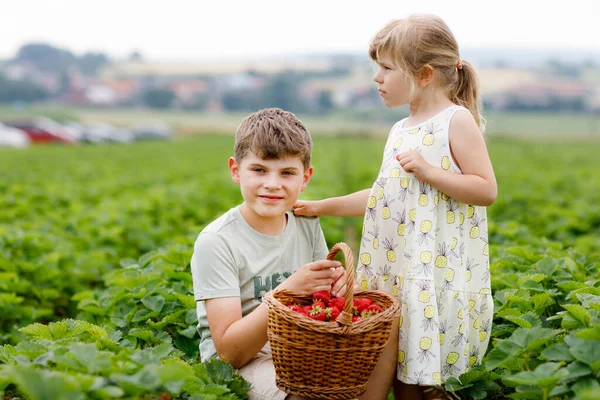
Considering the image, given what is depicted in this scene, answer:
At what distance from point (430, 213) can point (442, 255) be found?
184 millimetres

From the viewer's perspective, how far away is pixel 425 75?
308 centimetres

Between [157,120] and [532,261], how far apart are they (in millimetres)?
84294

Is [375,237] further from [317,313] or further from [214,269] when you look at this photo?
[214,269]

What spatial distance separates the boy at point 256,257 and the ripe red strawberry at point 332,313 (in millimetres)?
125

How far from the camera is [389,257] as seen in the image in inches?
123

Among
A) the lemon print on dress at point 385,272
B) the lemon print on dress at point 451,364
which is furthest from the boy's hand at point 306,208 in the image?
the lemon print on dress at point 451,364

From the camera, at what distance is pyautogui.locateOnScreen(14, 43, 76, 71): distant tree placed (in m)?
131

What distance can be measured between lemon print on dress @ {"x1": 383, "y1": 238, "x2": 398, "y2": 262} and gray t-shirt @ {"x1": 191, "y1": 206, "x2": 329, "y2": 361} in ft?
1.41

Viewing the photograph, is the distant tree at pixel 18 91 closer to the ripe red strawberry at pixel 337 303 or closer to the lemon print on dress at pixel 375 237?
the lemon print on dress at pixel 375 237

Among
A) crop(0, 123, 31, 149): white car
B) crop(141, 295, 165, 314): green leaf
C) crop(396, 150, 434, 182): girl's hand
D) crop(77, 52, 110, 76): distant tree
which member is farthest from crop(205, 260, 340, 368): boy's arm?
crop(77, 52, 110, 76): distant tree

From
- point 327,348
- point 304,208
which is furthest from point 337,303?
point 304,208

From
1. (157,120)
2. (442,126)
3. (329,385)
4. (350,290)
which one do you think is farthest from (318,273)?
(157,120)

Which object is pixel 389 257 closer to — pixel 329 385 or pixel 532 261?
pixel 329 385

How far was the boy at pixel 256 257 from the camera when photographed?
113 inches
